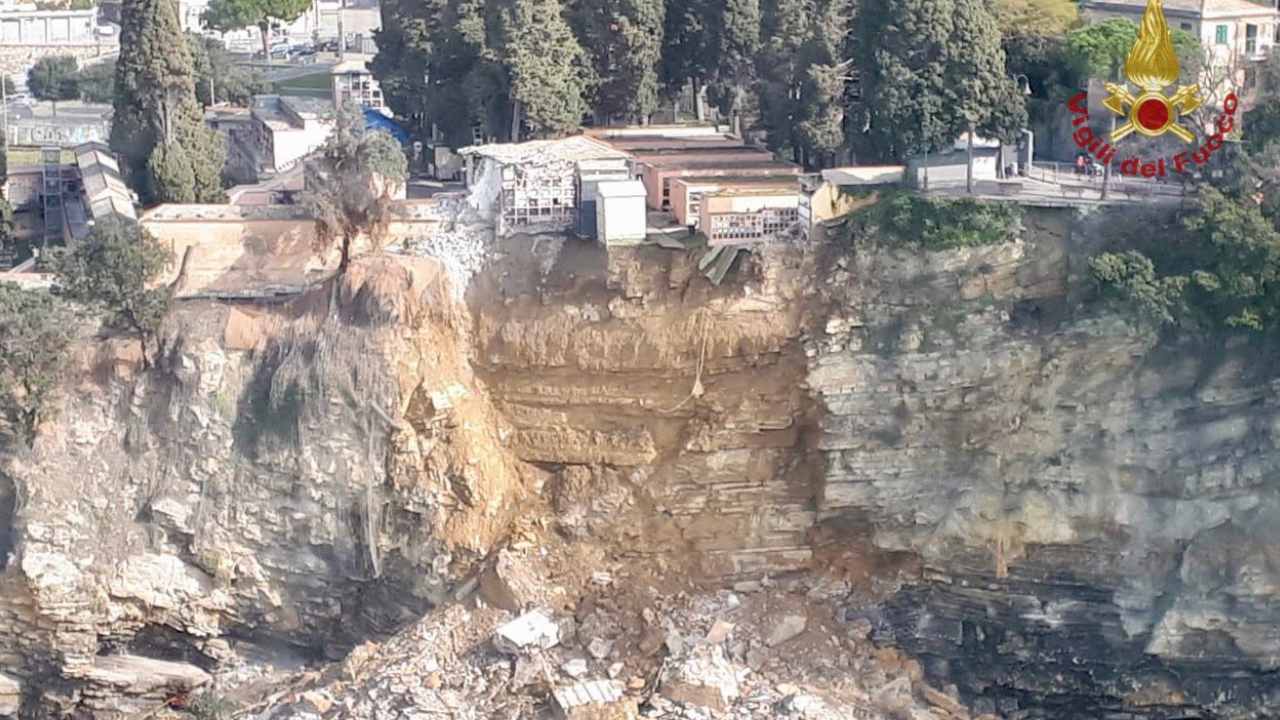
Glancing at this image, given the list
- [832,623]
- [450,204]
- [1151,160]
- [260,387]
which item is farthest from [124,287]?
[1151,160]

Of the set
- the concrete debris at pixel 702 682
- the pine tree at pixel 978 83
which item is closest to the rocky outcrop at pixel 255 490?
the concrete debris at pixel 702 682

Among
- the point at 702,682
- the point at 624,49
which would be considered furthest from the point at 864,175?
the point at 702,682

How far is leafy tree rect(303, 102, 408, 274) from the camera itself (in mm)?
34031

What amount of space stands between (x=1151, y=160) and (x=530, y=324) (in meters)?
9.45

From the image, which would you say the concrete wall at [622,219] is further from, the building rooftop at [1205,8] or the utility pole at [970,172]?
the building rooftop at [1205,8]

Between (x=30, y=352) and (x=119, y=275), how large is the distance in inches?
67.5

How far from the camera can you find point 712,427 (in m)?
33.2

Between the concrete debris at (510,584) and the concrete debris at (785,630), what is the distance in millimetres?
3290

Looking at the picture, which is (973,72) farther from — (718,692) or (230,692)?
(230,692)

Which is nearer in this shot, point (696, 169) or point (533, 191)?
point (533, 191)

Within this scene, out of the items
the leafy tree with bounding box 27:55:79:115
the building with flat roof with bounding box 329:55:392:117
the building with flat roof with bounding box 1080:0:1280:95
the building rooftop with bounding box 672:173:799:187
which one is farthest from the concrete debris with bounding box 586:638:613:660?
the leafy tree with bounding box 27:55:79:115

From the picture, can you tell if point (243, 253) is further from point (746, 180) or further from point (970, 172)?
point (970, 172)

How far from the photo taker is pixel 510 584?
107ft

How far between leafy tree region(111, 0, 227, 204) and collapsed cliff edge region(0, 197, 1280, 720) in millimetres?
4135
